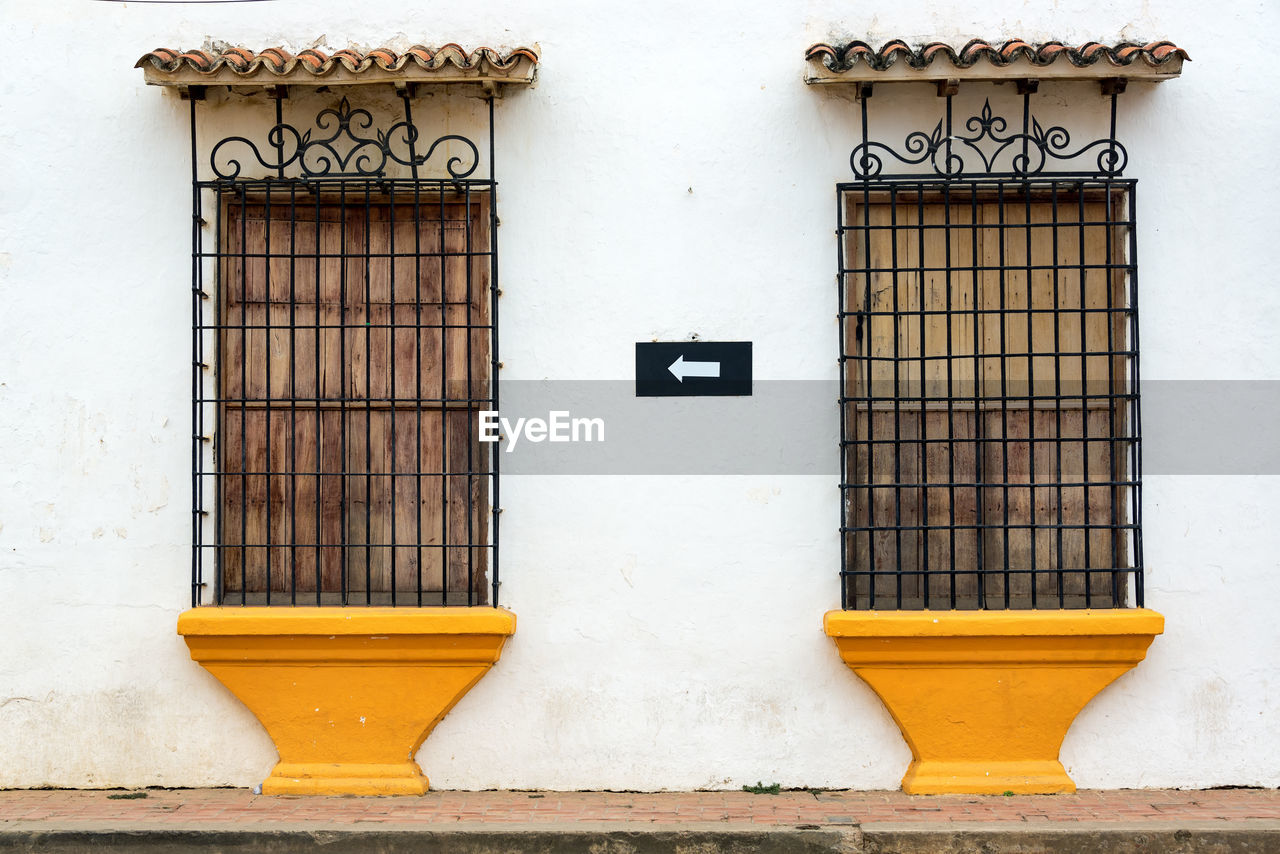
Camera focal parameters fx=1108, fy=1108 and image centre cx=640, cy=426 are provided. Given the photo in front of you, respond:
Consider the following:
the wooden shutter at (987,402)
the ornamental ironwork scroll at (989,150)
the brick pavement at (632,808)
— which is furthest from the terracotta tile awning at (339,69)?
the brick pavement at (632,808)

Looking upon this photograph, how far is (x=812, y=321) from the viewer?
4762 mm

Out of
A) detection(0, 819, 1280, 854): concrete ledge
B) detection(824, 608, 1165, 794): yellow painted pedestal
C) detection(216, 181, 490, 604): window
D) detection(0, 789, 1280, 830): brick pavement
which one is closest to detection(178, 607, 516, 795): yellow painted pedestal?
detection(0, 789, 1280, 830): brick pavement

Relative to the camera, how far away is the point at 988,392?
4832mm

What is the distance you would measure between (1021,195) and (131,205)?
3873 millimetres

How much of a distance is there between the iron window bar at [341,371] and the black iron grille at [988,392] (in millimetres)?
1675

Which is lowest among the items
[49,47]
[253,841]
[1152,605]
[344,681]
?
[253,841]

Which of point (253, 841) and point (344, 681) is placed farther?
point (344, 681)

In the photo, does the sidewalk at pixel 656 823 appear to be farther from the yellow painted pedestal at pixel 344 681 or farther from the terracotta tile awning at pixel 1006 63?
the terracotta tile awning at pixel 1006 63

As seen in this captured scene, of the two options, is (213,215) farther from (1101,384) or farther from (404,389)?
(1101,384)

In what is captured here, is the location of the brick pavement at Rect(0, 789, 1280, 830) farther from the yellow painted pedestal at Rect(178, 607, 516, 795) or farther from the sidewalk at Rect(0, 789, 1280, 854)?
the yellow painted pedestal at Rect(178, 607, 516, 795)

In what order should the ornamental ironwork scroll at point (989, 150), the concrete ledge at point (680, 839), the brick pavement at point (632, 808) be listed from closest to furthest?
the concrete ledge at point (680, 839), the brick pavement at point (632, 808), the ornamental ironwork scroll at point (989, 150)

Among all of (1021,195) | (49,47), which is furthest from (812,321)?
(49,47)

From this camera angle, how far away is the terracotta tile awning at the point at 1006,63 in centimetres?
445

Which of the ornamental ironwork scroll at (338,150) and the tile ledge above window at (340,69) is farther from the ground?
the tile ledge above window at (340,69)
